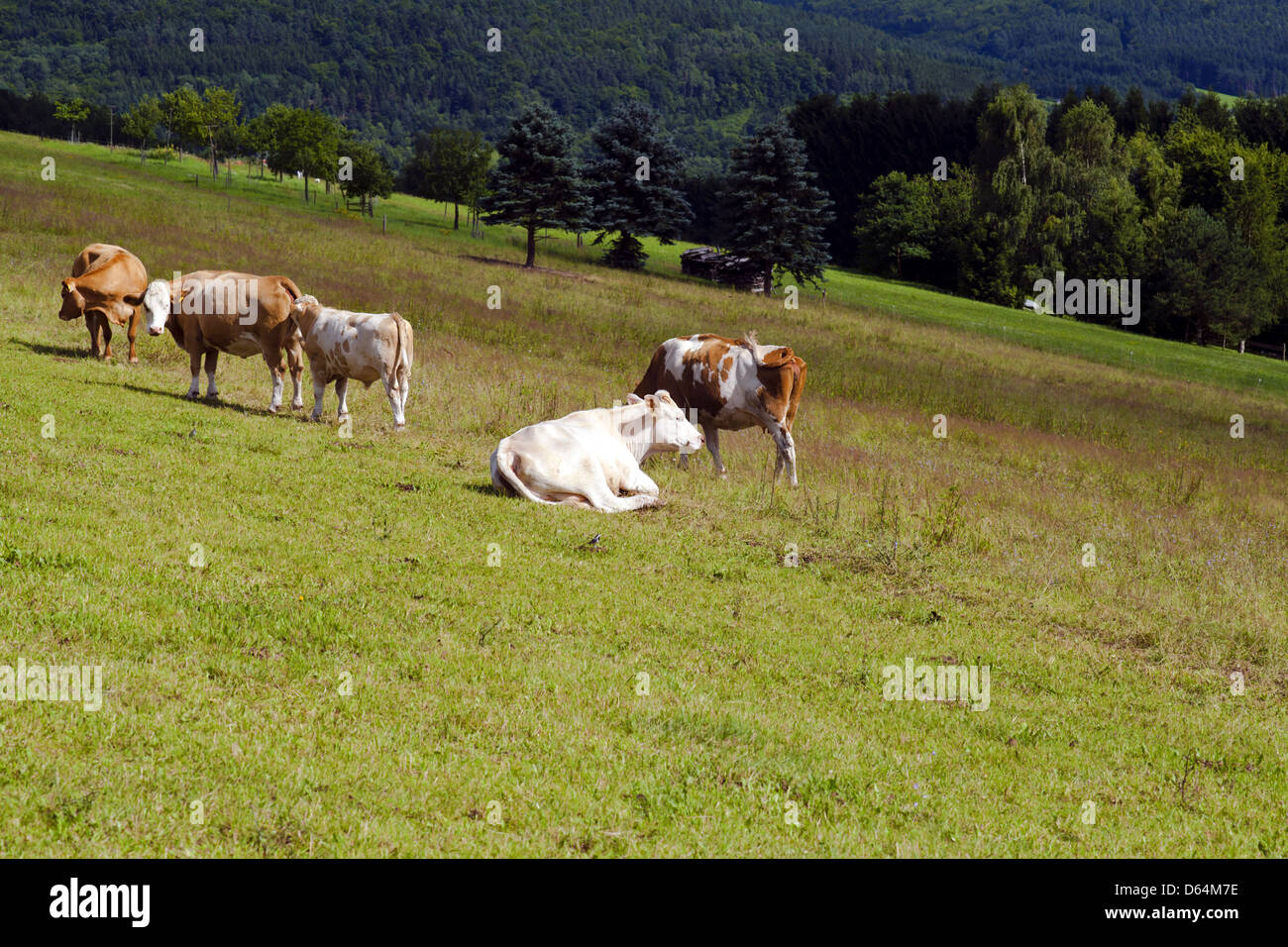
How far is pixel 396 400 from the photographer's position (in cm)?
1588

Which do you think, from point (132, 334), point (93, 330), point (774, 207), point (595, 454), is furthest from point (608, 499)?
point (774, 207)

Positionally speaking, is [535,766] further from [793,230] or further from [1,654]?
[793,230]

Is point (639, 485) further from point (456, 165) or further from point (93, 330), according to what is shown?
point (456, 165)

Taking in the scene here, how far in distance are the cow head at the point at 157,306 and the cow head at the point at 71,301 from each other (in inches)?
117

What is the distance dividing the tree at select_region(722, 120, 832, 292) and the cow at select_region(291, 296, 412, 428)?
55.6m

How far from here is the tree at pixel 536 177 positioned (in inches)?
2485

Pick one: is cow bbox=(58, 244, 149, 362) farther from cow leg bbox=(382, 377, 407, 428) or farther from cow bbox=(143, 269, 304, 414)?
cow leg bbox=(382, 377, 407, 428)

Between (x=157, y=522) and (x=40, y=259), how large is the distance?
2338 cm

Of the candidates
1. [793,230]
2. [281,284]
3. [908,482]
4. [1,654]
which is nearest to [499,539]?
[1,654]

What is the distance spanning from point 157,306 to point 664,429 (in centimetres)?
795

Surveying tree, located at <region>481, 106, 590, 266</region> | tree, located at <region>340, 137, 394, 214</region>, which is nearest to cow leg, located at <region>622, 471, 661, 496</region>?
tree, located at <region>481, 106, 590, 266</region>

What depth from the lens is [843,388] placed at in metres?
33.5

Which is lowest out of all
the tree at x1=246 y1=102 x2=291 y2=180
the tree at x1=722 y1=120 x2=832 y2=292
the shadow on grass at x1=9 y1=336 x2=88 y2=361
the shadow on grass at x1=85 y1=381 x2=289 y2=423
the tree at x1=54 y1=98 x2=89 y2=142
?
the shadow on grass at x1=85 y1=381 x2=289 y2=423

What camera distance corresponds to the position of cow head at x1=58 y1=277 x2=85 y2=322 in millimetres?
18344
